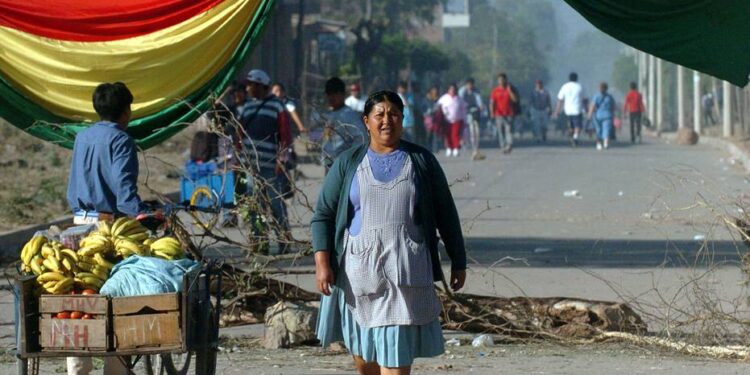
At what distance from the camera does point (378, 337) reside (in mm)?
6316

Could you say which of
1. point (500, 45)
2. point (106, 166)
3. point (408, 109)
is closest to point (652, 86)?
point (408, 109)

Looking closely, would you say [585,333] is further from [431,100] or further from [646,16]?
[431,100]

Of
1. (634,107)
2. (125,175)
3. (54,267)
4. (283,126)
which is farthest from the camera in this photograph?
(634,107)

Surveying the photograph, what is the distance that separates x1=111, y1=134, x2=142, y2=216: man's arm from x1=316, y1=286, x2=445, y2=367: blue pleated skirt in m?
1.31

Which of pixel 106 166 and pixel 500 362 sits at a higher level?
pixel 106 166

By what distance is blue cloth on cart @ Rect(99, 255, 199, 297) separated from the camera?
6.41 metres

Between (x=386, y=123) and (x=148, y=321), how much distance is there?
1.32m

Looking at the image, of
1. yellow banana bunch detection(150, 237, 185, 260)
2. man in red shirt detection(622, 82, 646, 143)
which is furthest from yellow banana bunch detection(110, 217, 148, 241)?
man in red shirt detection(622, 82, 646, 143)

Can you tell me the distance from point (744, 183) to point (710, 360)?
52.1ft

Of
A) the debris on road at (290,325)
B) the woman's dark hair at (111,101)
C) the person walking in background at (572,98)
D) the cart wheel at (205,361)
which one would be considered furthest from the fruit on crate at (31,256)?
the person walking in background at (572,98)

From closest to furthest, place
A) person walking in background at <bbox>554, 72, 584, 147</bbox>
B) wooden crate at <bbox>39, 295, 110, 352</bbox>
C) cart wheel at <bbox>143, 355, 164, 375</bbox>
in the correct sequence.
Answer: wooden crate at <bbox>39, 295, 110, 352</bbox> → cart wheel at <bbox>143, 355, 164, 375</bbox> → person walking in background at <bbox>554, 72, 584, 147</bbox>

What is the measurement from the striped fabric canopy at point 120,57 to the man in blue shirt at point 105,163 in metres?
1.67

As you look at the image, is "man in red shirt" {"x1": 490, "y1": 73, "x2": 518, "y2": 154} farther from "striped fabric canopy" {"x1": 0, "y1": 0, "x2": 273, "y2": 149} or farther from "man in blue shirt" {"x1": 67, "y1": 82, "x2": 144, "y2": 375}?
"man in blue shirt" {"x1": 67, "y1": 82, "x2": 144, "y2": 375}

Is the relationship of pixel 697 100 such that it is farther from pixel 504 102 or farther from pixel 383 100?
pixel 383 100
